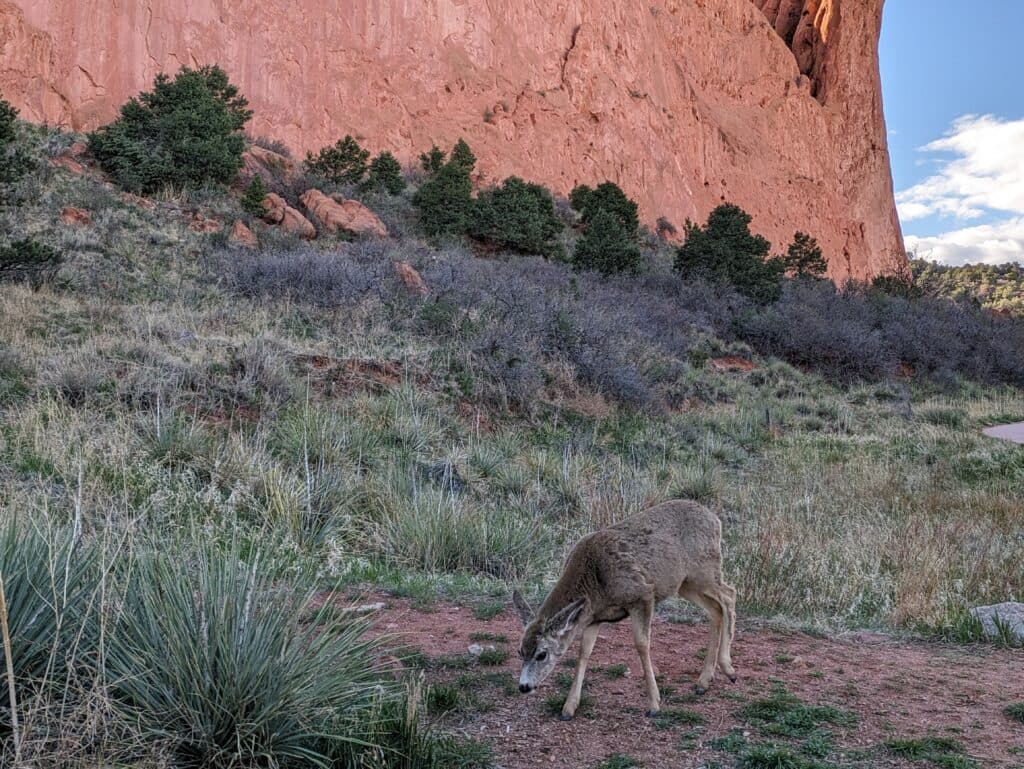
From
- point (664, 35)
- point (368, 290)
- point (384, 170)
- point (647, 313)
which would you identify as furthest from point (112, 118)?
point (664, 35)

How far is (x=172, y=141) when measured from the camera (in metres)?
23.6

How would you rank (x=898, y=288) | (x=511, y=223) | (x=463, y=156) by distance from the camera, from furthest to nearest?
(x=898, y=288) < (x=463, y=156) < (x=511, y=223)

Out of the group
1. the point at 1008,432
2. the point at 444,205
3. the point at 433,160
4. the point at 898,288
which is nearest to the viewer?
the point at 1008,432

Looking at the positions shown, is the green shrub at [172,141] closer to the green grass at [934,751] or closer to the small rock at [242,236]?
the small rock at [242,236]

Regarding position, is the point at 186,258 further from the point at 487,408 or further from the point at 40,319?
the point at 487,408

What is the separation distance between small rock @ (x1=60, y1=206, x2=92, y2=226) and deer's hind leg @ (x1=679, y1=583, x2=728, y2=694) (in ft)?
61.8

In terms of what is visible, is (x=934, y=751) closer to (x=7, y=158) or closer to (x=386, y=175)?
(x=7, y=158)

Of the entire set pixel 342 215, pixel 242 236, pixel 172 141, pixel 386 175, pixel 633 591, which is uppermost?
pixel 386 175

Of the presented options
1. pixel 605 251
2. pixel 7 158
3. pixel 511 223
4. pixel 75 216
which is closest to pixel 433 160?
pixel 511 223

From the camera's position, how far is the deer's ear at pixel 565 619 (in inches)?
139

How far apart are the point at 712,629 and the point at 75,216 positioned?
63.7 feet

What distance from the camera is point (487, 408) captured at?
14102 mm

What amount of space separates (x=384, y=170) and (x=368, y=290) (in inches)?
643

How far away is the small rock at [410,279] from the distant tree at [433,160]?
15934 millimetres
